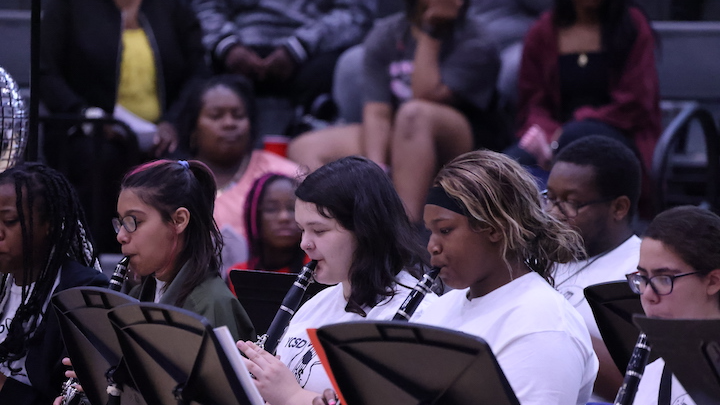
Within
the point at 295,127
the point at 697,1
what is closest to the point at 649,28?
the point at 697,1

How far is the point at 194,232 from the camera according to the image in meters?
3.06

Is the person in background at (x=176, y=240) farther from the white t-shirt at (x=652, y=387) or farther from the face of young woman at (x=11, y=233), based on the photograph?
the white t-shirt at (x=652, y=387)

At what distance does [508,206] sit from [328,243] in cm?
53

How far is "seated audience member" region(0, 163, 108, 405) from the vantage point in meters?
2.92

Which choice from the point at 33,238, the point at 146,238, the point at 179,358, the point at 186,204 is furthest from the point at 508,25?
the point at 179,358

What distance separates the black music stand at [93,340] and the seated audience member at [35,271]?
1.30 feet

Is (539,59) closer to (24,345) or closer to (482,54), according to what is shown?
(482,54)

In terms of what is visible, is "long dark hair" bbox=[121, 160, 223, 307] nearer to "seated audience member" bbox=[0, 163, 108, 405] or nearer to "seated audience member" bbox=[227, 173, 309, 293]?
"seated audience member" bbox=[0, 163, 108, 405]

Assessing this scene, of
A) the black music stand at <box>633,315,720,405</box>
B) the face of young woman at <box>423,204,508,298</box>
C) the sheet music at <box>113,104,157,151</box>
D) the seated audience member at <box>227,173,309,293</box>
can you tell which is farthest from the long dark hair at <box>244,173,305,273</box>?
the black music stand at <box>633,315,720,405</box>

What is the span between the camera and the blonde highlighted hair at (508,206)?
2340 mm

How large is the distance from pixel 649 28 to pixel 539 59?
57 centimetres

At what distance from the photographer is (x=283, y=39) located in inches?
231

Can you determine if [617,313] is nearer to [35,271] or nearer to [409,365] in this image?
[409,365]

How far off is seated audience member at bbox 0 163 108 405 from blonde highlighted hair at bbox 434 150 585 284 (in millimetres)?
1279
